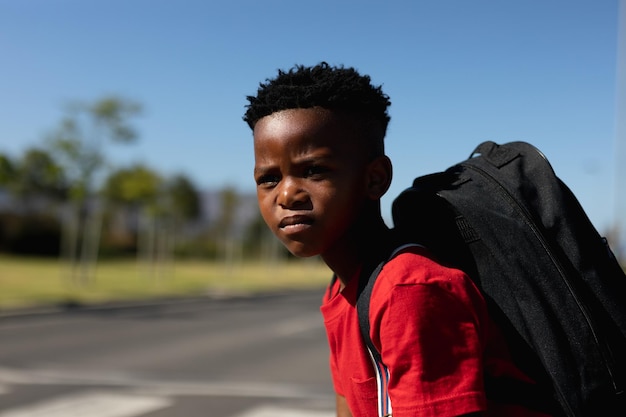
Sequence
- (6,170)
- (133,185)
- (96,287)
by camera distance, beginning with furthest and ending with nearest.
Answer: (133,185), (96,287), (6,170)

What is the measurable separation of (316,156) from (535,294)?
0.48m

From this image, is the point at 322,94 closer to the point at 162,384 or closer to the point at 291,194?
the point at 291,194

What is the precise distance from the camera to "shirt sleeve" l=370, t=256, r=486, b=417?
1.40m

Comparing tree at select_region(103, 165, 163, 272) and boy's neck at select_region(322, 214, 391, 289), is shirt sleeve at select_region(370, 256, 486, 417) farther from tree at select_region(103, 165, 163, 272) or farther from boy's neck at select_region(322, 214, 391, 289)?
tree at select_region(103, 165, 163, 272)

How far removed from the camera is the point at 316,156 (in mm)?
1608

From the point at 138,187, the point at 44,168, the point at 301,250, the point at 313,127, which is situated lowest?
the point at 301,250

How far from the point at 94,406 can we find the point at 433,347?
6.71 m

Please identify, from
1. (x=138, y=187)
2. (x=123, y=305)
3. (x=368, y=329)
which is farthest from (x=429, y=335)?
(x=138, y=187)

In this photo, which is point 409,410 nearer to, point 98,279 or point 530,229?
point 530,229

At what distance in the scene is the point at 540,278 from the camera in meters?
1.52

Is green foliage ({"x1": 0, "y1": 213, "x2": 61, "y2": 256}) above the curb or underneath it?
above

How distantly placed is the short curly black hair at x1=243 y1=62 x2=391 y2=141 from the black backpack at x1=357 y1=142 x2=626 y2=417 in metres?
0.23

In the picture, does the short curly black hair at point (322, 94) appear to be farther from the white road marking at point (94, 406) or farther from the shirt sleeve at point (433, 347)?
the white road marking at point (94, 406)

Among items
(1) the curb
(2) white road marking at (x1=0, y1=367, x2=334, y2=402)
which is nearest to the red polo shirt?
(2) white road marking at (x1=0, y1=367, x2=334, y2=402)
